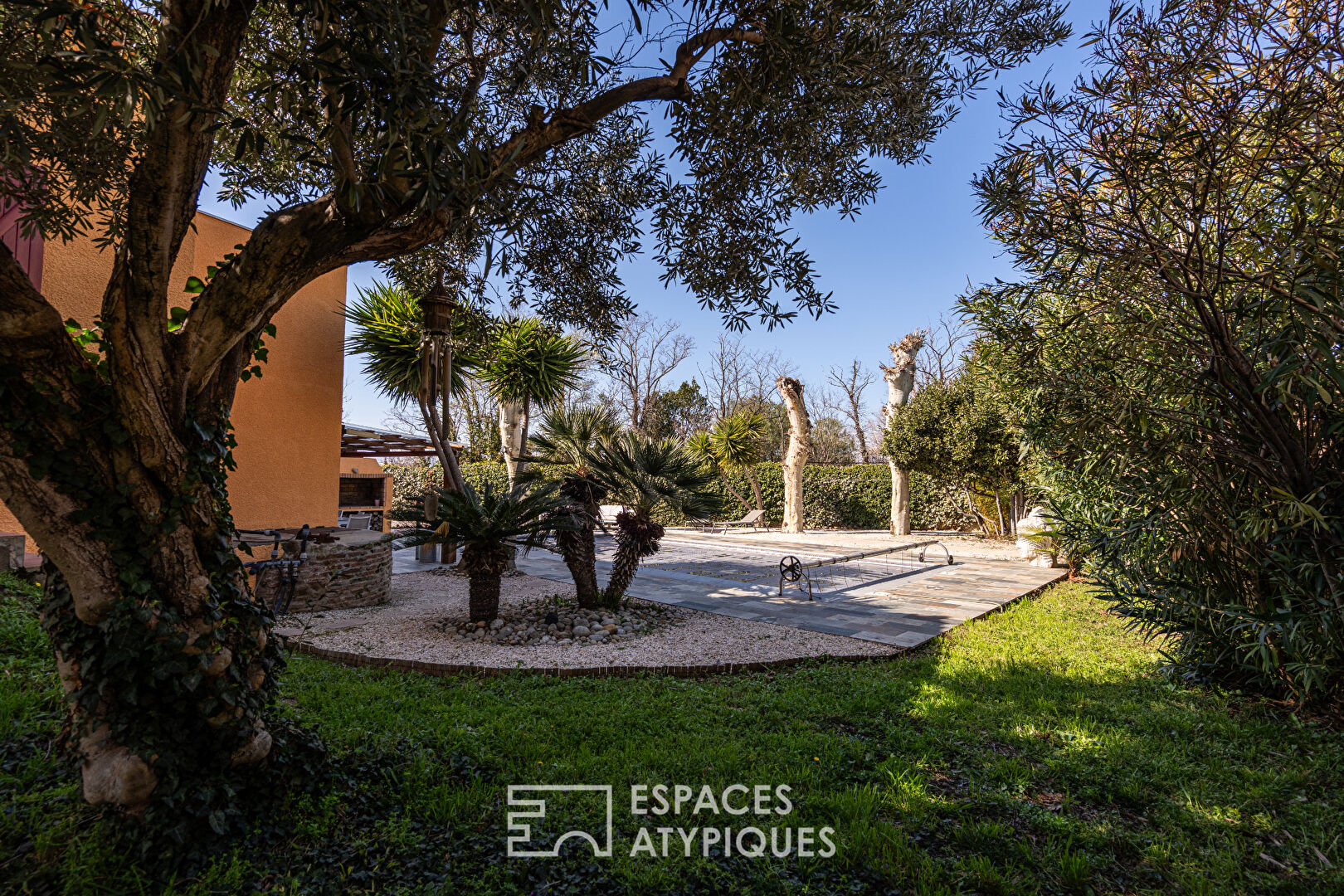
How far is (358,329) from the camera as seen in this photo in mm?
9977

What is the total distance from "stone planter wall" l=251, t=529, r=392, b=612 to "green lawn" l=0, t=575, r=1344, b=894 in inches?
100

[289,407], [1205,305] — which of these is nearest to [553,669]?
[1205,305]

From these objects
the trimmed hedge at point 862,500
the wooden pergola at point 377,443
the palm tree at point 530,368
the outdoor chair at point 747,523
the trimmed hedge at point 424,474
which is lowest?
the outdoor chair at point 747,523

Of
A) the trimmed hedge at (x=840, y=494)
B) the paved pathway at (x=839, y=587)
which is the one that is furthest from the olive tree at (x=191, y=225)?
the trimmed hedge at (x=840, y=494)

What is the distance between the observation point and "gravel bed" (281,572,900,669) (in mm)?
5410

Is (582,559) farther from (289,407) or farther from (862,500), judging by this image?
(862,500)

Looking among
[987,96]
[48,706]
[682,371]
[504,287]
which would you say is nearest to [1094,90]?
[987,96]

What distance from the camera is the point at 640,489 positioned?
726 cm

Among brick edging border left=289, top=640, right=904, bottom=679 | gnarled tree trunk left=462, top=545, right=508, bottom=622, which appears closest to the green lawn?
brick edging border left=289, top=640, right=904, bottom=679

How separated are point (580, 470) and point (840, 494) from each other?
15262 mm

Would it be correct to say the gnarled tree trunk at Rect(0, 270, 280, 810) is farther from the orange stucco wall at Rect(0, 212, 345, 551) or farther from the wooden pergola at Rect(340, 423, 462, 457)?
the wooden pergola at Rect(340, 423, 462, 457)

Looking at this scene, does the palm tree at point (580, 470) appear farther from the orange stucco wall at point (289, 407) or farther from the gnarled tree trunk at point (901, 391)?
the gnarled tree trunk at point (901, 391)

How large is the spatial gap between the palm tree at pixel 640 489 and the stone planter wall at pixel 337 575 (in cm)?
301

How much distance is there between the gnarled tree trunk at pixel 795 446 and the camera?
1811 centimetres
